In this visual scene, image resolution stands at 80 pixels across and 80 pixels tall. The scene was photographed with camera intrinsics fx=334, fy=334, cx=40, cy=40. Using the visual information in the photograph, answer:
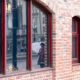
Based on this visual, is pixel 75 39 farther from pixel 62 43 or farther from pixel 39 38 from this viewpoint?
pixel 39 38

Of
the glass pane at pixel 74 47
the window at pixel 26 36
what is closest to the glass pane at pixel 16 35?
the window at pixel 26 36

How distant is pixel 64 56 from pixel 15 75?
2.11m

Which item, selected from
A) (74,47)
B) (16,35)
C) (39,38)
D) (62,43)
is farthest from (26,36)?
(74,47)

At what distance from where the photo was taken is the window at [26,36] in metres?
7.55

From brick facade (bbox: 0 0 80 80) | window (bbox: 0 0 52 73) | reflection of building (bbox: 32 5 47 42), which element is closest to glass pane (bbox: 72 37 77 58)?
brick facade (bbox: 0 0 80 80)

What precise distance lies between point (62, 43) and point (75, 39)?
4.00 feet

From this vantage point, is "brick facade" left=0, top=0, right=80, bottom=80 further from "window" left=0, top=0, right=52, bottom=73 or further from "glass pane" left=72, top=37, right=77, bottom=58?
"glass pane" left=72, top=37, right=77, bottom=58

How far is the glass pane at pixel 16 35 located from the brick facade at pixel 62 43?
1.94 ft

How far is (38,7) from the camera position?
28.0 feet

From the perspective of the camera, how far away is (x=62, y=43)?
9203 mm

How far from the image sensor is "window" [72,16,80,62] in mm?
10227

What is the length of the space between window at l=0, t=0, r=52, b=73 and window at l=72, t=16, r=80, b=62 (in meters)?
1.52

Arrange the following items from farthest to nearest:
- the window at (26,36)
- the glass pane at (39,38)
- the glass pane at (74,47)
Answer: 1. the glass pane at (74,47)
2. the glass pane at (39,38)
3. the window at (26,36)

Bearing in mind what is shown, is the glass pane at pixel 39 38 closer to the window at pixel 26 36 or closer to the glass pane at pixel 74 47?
the window at pixel 26 36
